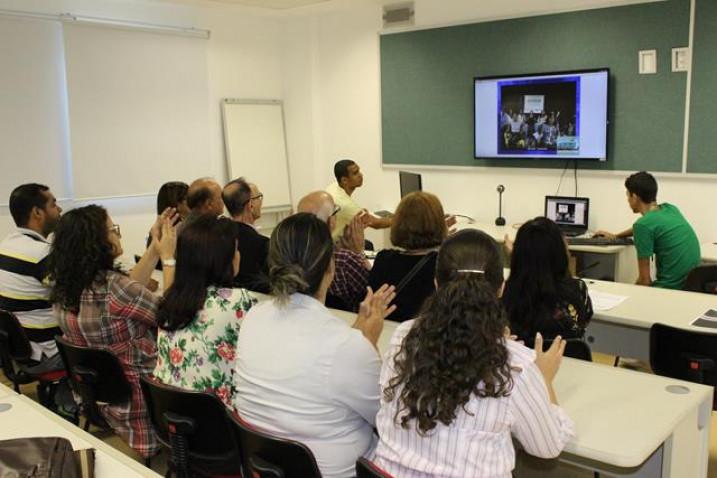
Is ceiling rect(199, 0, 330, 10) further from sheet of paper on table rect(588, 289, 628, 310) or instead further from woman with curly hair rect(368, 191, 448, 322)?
sheet of paper on table rect(588, 289, 628, 310)

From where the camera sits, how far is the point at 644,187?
4.23 metres

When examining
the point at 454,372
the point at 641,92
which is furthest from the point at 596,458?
the point at 641,92

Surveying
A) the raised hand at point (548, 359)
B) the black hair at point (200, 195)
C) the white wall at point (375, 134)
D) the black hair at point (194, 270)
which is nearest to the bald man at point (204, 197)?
the black hair at point (200, 195)

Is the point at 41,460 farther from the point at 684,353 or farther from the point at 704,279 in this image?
Answer: the point at 704,279

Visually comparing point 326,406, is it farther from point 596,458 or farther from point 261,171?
point 261,171

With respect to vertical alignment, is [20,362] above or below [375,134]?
below

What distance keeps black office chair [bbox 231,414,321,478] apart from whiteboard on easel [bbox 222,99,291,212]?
5392 millimetres

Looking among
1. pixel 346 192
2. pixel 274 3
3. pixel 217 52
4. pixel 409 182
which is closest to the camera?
pixel 346 192

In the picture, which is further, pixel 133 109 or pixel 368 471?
pixel 133 109

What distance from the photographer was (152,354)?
2.80m

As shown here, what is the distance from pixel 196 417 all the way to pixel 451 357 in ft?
3.21

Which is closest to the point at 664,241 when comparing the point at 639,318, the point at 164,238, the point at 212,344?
the point at 639,318

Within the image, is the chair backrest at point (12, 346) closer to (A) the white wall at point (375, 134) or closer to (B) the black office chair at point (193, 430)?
(B) the black office chair at point (193, 430)

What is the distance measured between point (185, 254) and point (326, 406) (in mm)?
773
